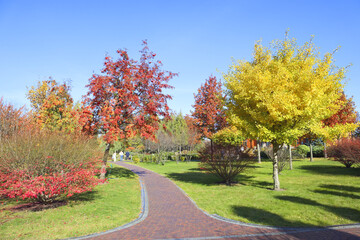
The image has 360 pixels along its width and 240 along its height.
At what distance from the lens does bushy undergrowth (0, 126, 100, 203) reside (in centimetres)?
712

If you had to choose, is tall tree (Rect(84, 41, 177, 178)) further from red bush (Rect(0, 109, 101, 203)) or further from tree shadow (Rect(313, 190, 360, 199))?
tree shadow (Rect(313, 190, 360, 199))

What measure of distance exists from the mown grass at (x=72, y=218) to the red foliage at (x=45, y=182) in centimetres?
66

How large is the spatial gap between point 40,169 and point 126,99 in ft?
22.5

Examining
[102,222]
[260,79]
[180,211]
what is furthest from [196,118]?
[102,222]

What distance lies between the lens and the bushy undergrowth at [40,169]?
7.12 metres

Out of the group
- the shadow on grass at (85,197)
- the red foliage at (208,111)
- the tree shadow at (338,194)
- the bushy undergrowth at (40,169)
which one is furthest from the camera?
the red foliage at (208,111)

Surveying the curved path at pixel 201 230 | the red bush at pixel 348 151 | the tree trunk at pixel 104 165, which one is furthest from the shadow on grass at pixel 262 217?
the red bush at pixel 348 151

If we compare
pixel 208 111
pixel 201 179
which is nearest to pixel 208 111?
A: pixel 208 111

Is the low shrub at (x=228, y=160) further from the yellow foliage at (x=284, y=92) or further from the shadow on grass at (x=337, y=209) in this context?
the shadow on grass at (x=337, y=209)

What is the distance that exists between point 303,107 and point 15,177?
11.1 metres

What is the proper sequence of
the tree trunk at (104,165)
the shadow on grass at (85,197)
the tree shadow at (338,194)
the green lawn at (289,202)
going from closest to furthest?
1. the green lawn at (289,202)
2. the tree shadow at (338,194)
3. the shadow on grass at (85,197)
4. the tree trunk at (104,165)

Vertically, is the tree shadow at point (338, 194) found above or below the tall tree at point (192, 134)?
below

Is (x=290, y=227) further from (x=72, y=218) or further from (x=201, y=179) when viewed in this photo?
(x=201, y=179)

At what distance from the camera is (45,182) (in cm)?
747
